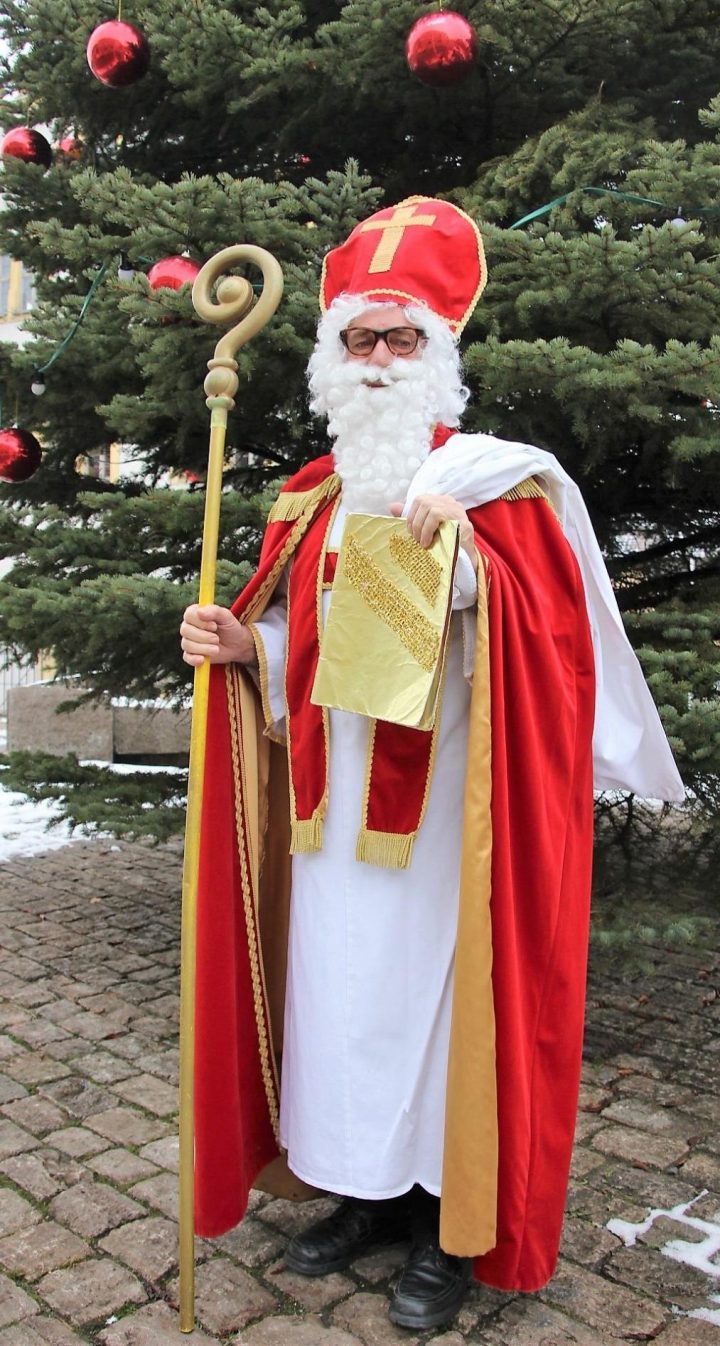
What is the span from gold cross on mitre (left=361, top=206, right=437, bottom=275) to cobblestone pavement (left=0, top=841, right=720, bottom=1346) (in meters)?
2.28

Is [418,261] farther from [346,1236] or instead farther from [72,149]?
[72,149]

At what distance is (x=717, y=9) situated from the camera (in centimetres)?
386

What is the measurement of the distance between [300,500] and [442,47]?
198cm

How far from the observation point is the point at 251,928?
2451mm

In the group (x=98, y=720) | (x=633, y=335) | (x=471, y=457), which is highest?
(x=633, y=335)

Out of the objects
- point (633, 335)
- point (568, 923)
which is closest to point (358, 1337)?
point (568, 923)

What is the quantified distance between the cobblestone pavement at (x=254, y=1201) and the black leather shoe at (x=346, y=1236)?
0.13ft

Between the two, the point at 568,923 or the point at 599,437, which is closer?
the point at 568,923

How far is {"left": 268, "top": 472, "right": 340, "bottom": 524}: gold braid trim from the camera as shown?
2504 mm

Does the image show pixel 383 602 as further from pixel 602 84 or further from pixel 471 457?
pixel 602 84

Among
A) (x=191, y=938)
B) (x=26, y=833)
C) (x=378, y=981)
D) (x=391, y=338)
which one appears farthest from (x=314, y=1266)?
(x=26, y=833)

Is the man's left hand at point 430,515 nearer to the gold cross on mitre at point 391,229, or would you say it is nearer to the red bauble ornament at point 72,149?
the gold cross on mitre at point 391,229

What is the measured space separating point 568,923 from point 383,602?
78cm

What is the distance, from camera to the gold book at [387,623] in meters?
1.99
